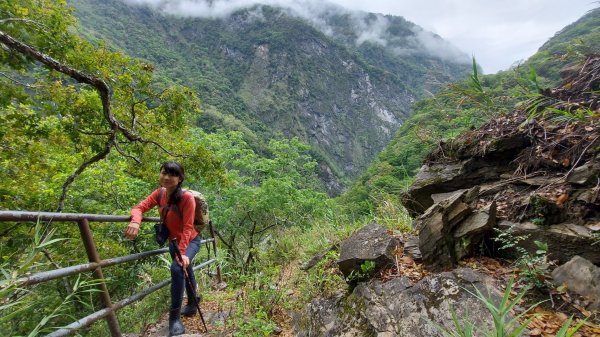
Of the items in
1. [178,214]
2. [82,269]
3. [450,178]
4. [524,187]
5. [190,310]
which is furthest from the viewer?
[450,178]

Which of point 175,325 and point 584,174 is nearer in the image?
point 584,174

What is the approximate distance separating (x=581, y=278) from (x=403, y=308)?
1.30 metres

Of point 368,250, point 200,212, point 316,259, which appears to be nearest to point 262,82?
point 316,259

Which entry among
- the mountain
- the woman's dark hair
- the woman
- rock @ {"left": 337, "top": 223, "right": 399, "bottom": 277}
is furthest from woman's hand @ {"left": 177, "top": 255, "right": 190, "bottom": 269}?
the mountain

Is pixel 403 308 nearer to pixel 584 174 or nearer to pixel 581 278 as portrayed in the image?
pixel 581 278

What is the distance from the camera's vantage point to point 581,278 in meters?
2.57

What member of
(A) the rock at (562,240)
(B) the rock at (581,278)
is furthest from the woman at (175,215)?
A: (B) the rock at (581,278)

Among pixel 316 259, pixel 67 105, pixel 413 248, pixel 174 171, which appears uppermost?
pixel 67 105

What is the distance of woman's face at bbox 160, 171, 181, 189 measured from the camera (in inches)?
132

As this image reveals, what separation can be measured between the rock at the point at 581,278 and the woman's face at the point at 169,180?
10.6 feet

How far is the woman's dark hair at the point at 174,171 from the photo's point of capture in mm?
3348

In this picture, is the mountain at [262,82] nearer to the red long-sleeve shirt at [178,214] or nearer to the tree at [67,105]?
the tree at [67,105]

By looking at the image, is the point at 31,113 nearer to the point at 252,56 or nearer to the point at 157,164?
the point at 157,164

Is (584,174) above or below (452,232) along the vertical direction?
above
